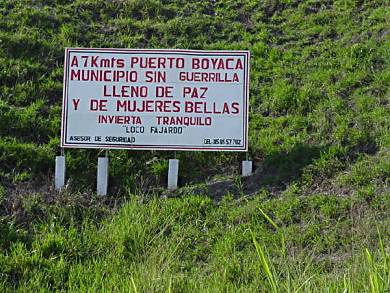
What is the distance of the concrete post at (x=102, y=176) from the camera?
256 inches

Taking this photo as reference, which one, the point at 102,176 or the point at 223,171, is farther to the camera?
the point at 223,171

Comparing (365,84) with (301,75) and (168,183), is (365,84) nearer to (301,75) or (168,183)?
(301,75)

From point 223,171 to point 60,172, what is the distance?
1.88 m

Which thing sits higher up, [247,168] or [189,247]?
[247,168]

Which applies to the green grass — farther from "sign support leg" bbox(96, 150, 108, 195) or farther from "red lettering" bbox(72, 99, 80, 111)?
"red lettering" bbox(72, 99, 80, 111)

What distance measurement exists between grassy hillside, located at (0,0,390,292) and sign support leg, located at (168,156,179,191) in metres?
0.19

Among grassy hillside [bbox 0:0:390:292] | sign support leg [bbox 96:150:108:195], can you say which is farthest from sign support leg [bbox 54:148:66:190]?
sign support leg [bbox 96:150:108:195]

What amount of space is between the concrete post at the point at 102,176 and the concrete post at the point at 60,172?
1.27ft

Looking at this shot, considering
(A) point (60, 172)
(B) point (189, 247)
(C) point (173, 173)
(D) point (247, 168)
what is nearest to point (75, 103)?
(A) point (60, 172)

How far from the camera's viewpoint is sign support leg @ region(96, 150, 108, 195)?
650cm

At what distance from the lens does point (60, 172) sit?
6535mm

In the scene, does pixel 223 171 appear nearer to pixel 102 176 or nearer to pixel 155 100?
pixel 155 100

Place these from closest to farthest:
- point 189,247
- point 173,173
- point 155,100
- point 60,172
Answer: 1. point 189,247
2. point 60,172
3. point 173,173
4. point 155,100

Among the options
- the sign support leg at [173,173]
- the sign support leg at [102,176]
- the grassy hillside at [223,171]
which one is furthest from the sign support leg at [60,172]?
the sign support leg at [173,173]
